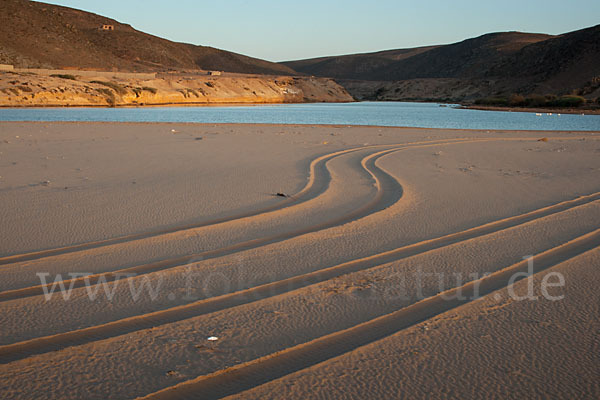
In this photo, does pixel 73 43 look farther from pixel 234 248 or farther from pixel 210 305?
pixel 210 305

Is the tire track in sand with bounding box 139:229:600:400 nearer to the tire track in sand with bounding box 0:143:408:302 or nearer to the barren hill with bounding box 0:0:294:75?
the tire track in sand with bounding box 0:143:408:302

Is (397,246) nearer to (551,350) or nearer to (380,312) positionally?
(380,312)

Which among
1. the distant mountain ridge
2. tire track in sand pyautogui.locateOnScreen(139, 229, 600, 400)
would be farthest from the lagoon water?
the distant mountain ridge

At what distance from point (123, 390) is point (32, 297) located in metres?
1.38

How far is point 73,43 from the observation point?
82.6m

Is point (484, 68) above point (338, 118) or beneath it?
above

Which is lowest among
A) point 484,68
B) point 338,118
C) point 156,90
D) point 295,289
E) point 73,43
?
point 338,118

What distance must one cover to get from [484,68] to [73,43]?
8319 cm

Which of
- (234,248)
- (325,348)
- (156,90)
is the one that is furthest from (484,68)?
(325,348)

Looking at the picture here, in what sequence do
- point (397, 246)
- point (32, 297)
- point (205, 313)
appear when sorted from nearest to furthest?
point (205, 313) → point (32, 297) → point (397, 246)

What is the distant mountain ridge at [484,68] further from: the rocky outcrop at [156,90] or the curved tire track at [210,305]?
the curved tire track at [210,305]

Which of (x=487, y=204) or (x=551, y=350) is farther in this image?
(x=487, y=204)

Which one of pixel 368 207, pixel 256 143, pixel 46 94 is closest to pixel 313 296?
pixel 368 207

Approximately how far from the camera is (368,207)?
614cm
